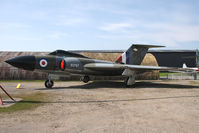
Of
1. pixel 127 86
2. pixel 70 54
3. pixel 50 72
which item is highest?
pixel 70 54

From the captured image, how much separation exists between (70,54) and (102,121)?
11.6 meters

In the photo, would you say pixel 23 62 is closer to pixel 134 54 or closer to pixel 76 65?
pixel 76 65

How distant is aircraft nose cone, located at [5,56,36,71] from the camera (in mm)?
13930

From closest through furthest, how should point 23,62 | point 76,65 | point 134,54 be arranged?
1. point 23,62
2. point 76,65
3. point 134,54

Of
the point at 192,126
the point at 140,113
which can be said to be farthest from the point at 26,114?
the point at 192,126

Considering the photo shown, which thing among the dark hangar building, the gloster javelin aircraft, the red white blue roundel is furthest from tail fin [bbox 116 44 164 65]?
the dark hangar building

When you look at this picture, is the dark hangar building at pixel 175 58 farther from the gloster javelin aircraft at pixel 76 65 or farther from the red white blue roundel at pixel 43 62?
the red white blue roundel at pixel 43 62

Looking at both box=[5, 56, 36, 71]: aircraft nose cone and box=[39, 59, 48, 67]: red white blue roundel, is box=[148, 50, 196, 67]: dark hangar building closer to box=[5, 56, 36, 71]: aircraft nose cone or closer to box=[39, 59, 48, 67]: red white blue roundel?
box=[39, 59, 48, 67]: red white blue roundel

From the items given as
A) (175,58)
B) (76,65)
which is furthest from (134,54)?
(175,58)

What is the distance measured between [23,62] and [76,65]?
4.47 m

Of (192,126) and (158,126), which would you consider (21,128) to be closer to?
(158,126)

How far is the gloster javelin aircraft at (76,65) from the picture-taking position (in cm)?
1443

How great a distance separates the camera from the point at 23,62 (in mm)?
14070

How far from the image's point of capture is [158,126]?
17.8ft
